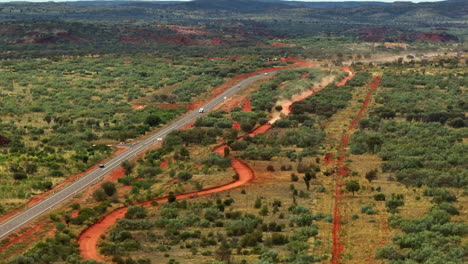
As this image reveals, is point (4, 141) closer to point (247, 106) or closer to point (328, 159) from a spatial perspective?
point (328, 159)

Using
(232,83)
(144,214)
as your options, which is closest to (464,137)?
(144,214)

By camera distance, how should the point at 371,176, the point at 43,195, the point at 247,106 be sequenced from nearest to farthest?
the point at 43,195 → the point at 371,176 → the point at 247,106

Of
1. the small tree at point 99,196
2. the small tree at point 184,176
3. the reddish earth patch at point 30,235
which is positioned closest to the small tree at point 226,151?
the small tree at point 184,176

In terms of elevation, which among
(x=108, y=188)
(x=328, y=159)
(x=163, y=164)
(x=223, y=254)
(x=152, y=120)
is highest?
(x=223, y=254)

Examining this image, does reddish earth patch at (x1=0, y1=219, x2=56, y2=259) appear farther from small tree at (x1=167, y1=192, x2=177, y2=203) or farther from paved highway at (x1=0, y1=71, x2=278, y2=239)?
small tree at (x1=167, y1=192, x2=177, y2=203)

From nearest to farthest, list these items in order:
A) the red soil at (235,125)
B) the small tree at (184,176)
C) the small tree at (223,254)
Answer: the small tree at (223,254), the small tree at (184,176), the red soil at (235,125)

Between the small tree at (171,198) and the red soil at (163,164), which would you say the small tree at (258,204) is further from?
the red soil at (163,164)

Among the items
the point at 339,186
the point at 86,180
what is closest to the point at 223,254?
the point at 339,186

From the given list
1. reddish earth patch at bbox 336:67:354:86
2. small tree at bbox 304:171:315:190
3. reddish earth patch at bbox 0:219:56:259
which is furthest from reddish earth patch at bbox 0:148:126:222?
reddish earth patch at bbox 336:67:354:86

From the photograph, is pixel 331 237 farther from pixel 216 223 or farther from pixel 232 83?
pixel 232 83

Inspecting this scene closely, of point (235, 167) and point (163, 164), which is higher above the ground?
point (235, 167)
